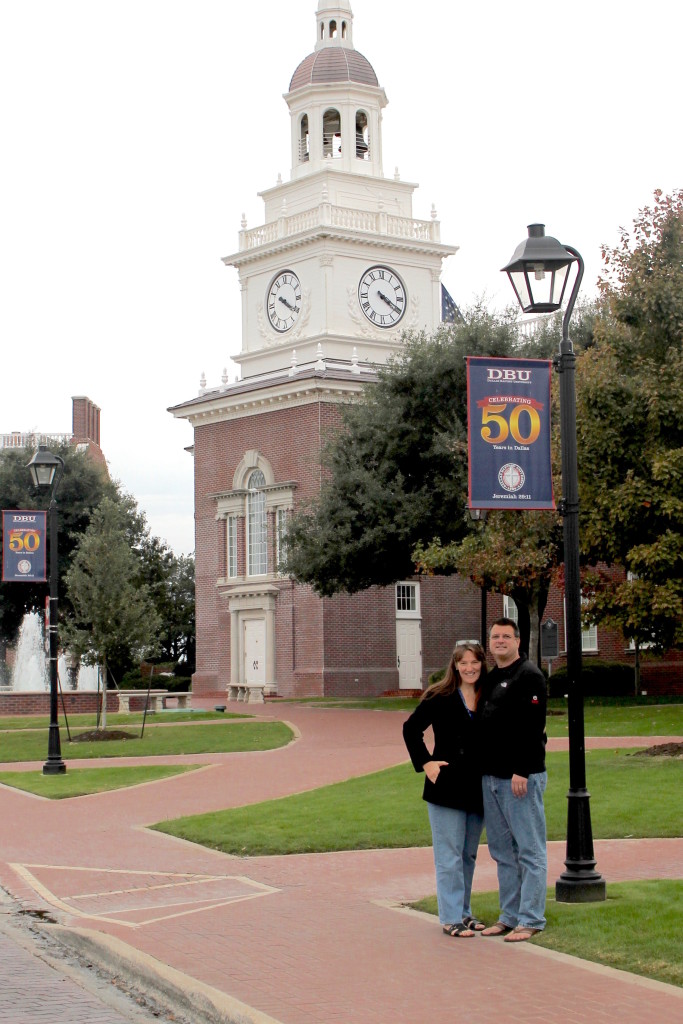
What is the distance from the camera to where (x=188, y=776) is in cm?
2075

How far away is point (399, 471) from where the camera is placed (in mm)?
36188

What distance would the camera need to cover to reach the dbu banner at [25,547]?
82.3 feet

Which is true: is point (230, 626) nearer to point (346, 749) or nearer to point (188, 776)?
point (346, 749)

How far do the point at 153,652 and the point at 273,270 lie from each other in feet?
69.0

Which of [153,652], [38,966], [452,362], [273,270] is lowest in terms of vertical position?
[38,966]

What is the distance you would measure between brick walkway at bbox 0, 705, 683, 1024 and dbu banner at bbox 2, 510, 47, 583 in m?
8.42

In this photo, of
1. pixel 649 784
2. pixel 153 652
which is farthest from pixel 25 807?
pixel 153 652

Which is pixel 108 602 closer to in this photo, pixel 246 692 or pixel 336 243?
pixel 246 692

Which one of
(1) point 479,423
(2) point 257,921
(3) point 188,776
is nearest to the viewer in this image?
(2) point 257,921

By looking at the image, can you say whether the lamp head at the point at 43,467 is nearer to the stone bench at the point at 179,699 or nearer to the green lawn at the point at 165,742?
the green lawn at the point at 165,742

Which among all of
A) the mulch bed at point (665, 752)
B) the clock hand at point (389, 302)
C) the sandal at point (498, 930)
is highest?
the clock hand at point (389, 302)

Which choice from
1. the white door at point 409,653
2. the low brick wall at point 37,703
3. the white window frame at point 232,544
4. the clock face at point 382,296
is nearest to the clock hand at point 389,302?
the clock face at point 382,296

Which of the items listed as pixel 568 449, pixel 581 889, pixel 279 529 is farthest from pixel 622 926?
pixel 279 529

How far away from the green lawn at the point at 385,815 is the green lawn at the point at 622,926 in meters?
3.20
